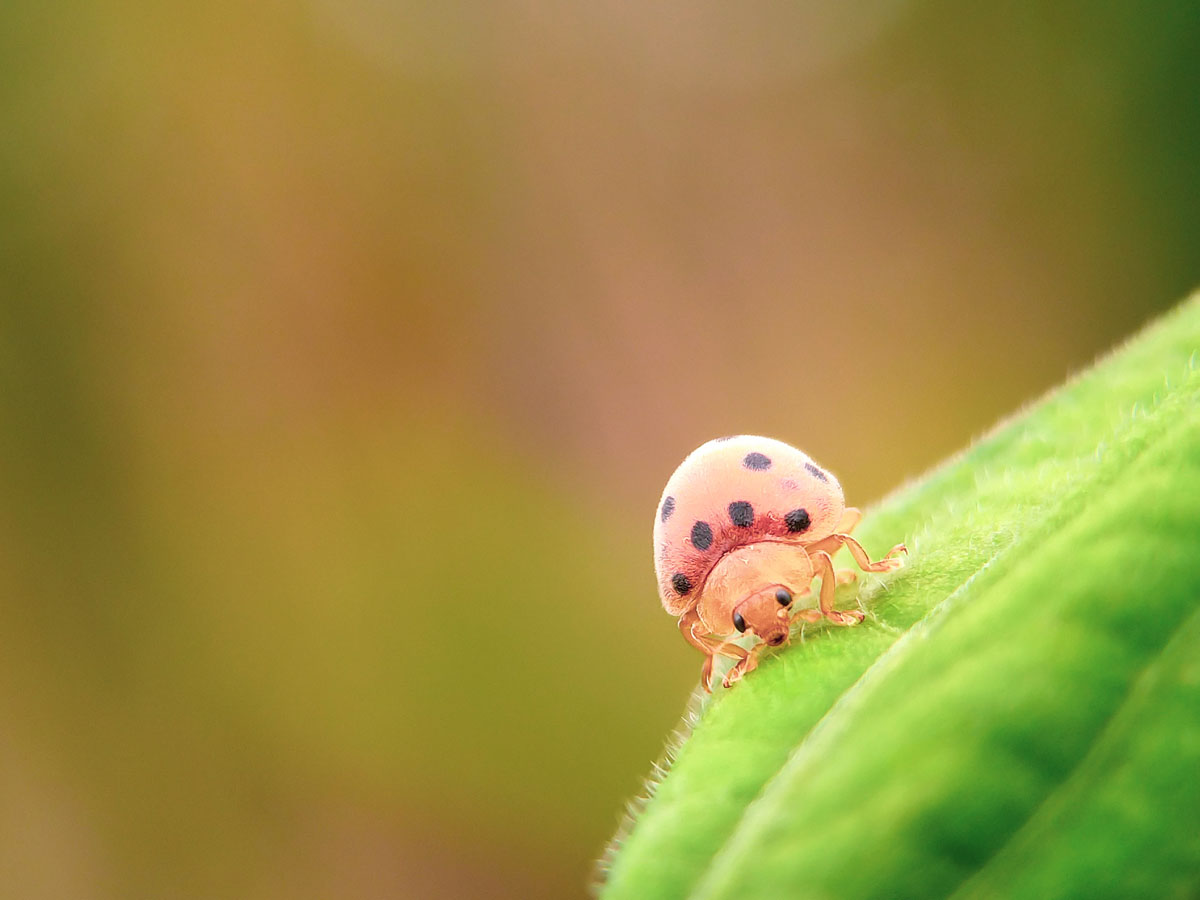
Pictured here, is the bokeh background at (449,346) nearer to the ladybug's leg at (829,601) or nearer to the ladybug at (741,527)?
the ladybug at (741,527)

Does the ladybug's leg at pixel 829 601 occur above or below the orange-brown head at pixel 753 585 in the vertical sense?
below

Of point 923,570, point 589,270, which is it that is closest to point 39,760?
point 589,270

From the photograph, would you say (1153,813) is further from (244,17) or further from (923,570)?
(244,17)

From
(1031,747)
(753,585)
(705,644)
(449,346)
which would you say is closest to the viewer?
(1031,747)

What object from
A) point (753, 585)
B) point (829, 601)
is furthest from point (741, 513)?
point (829, 601)

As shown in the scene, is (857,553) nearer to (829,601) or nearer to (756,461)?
(829,601)

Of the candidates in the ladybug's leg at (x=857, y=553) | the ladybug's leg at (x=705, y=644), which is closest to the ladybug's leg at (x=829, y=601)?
the ladybug's leg at (x=857, y=553)
